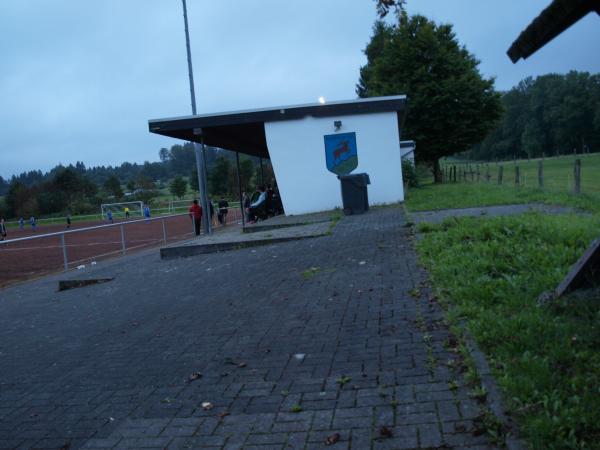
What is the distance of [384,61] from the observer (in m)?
34.4

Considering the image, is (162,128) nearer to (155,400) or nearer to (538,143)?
(155,400)

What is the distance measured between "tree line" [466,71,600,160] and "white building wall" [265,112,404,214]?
68479 mm

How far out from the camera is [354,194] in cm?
1560

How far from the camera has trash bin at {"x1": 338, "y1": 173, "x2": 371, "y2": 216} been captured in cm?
1553

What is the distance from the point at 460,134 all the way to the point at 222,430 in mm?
33009

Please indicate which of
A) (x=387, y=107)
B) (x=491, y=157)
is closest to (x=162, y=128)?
(x=387, y=107)

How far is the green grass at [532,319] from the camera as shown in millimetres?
2693

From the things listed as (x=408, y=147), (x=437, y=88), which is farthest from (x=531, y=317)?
(x=408, y=147)

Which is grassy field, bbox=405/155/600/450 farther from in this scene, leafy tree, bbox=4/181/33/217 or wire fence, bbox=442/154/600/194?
leafy tree, bbox=4/181/33/217

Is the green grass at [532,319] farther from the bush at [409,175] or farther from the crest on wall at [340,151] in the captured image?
the bush at [409,175]

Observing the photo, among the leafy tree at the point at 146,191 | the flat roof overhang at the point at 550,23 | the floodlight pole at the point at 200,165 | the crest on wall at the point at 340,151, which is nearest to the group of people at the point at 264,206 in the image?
the floodlight pole at the point at 200,165

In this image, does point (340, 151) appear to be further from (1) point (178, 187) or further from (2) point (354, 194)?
(1) point (178, 187)

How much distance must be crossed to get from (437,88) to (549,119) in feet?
232

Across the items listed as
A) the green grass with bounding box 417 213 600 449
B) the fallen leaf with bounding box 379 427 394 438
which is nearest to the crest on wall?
the green grass with bounding box 417 213 600 449
